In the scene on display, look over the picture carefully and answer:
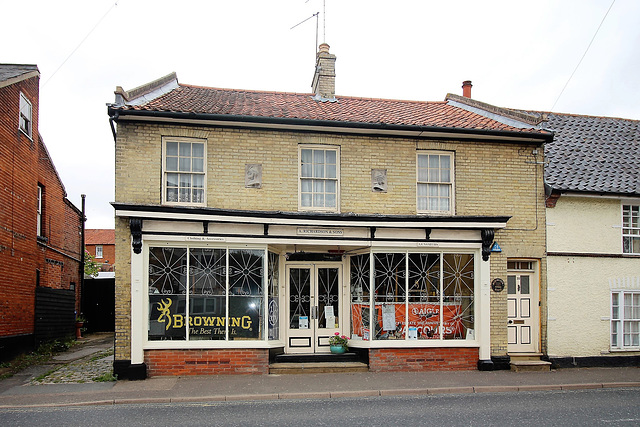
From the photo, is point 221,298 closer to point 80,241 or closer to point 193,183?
point 193,183

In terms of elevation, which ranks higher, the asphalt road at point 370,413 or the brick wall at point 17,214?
the brick wall at point 17,214

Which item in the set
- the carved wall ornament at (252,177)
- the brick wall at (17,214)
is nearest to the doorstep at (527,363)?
the carved wall ornament at (252,177)

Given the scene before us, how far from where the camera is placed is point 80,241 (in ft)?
76.0

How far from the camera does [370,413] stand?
8.88m

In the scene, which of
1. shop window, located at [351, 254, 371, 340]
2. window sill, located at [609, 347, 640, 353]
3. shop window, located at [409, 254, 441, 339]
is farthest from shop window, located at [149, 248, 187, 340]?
window sill, located at [609, 347, 640, 353]

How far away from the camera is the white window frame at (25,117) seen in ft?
50.4

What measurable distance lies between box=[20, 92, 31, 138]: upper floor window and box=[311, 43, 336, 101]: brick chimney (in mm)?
8454

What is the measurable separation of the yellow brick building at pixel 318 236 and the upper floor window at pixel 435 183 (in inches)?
1.7

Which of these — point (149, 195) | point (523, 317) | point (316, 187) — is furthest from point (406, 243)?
point (149, 195)

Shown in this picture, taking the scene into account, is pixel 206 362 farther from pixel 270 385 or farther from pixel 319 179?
pixel 319 179

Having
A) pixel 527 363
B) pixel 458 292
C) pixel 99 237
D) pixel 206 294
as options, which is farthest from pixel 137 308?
pixel 99 237

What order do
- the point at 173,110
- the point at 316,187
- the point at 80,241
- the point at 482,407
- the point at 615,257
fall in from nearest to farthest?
the point at 482,407, the point at 173,110, the point at 316,187, the point at 615,257, the point at 80,241

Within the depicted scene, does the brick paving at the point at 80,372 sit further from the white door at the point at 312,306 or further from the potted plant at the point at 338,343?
the potted plant at the point at 338,343

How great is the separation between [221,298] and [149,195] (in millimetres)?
2800
